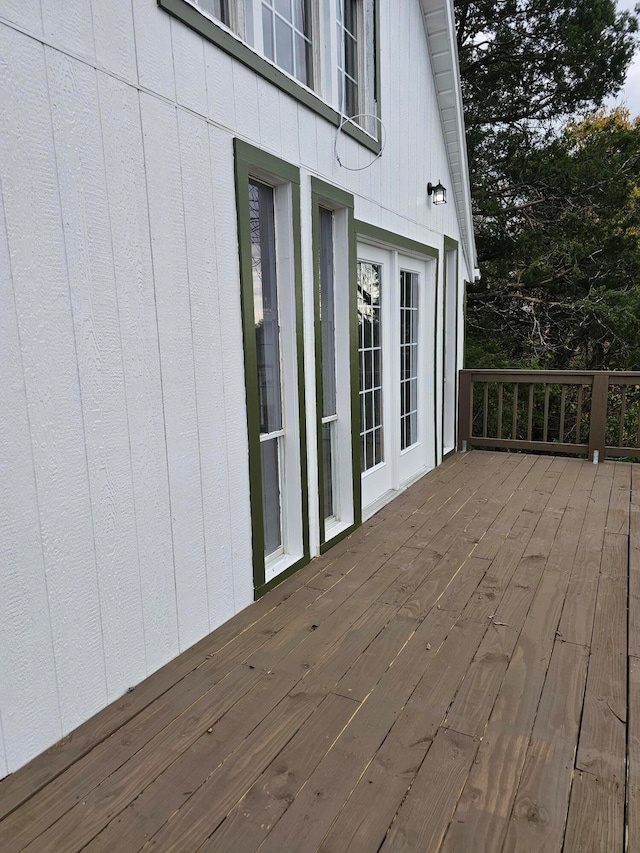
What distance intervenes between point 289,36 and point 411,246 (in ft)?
6.33

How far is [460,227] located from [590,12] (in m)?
4.88

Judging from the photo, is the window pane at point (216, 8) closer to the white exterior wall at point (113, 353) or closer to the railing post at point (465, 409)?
the white exterior wall at point (113, 353)

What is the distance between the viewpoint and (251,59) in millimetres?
2412

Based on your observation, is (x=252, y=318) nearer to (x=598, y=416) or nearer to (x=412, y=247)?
(x=412, y=247)

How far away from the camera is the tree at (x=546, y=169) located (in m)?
8.27

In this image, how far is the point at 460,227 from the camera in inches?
234

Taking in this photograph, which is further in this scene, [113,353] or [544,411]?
[544,411]

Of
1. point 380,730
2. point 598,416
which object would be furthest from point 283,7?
point 598,416

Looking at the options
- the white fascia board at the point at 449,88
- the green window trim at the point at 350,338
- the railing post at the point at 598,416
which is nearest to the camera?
the green window trim at the point at 350,338

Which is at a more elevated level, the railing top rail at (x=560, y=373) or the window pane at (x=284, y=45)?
the window pane at (x=284, y=45)

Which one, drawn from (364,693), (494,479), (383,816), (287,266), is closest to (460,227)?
(494,479)

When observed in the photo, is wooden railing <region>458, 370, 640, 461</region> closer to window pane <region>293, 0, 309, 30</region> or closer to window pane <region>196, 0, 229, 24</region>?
window pane <region>293, 0, 309, 30</region>

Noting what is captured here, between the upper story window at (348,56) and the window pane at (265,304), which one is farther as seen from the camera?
the upper story window at (348,56)

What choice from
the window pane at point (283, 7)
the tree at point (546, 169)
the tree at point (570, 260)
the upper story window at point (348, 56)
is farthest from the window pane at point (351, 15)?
the tree at point (546, 169)
